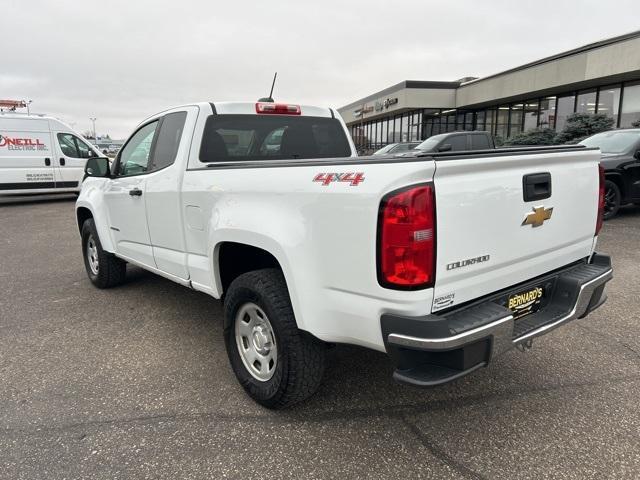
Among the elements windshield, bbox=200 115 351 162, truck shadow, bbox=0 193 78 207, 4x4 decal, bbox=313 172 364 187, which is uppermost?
windshield, bbox=200 115 351 162

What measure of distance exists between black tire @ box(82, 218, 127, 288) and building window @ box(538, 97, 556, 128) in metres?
22.2

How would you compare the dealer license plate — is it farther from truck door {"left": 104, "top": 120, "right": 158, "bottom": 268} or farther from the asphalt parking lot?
truck door {"left": 104, "top": 120, "right": 158, "bottom": 268}

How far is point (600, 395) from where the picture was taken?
295 cm

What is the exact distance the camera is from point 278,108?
13.2 feet

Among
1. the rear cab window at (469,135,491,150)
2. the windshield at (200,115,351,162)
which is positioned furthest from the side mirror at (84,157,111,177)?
the rear cab window at (469,135,491,150)

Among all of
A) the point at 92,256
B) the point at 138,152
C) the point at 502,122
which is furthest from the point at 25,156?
the point at 502,122

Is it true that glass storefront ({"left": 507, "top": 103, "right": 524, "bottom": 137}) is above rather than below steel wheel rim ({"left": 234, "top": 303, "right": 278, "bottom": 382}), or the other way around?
above

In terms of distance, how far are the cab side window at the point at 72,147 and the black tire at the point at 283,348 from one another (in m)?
13.7

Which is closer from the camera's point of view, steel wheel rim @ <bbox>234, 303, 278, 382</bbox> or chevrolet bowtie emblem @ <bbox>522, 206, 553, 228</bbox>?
chevrolet bowtie emblem @ <bbox>522, 206, 553, 228</bbox>

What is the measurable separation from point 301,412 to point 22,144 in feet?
45.7

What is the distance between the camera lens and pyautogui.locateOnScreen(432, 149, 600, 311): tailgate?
7.02 feet

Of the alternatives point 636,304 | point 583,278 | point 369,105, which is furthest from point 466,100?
point 583,278

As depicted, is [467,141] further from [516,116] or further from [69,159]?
[516,116]

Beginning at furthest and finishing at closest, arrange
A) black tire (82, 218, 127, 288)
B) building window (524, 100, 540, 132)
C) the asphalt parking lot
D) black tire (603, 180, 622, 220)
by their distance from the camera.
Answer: building window (524, 100, 540, 132) < black tire (603, 180, 622, 220) < black tire (82, 218, 127, 288) < the asphalt parking lot
